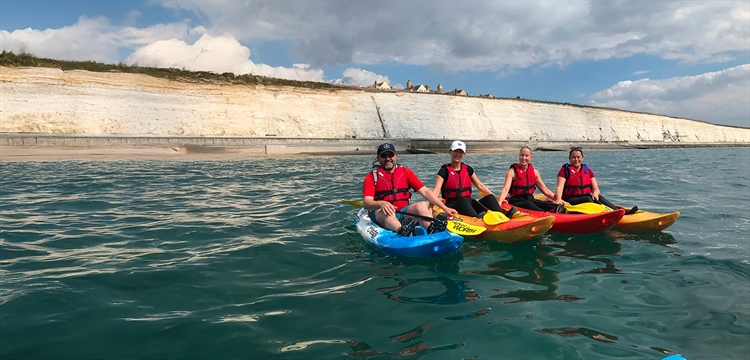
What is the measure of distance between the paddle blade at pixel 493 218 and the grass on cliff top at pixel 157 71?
38148mm

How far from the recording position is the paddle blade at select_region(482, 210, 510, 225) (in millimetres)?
7164

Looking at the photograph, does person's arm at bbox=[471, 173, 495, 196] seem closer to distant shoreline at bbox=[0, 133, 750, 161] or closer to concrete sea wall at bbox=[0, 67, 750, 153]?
distant shoreline at bbox=[0, 133, 750, 161]

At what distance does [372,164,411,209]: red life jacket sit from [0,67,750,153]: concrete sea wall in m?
27.6

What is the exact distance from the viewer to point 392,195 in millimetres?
7250

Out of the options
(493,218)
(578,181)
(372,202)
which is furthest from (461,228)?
(578,181)

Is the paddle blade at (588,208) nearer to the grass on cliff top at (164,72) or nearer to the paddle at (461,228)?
the paddle at (461,228)

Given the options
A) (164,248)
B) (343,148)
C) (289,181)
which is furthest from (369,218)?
(343,148)

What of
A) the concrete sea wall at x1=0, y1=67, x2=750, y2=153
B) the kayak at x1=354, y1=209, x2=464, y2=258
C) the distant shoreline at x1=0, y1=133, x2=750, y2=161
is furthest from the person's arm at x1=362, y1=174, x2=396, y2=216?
A: the concrete sea wall at x1=0, y1=67, x2=750, y2=153

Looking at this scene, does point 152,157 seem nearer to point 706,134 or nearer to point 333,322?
point 333,322

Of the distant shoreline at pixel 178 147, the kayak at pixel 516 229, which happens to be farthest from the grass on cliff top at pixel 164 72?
the kayak at pixel 516 229

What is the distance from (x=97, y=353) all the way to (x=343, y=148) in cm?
3407

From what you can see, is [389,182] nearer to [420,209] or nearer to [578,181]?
[420,209]

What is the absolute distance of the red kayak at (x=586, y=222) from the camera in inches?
286

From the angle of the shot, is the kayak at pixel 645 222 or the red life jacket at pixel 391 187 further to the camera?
the kayak at pixel 645 222
